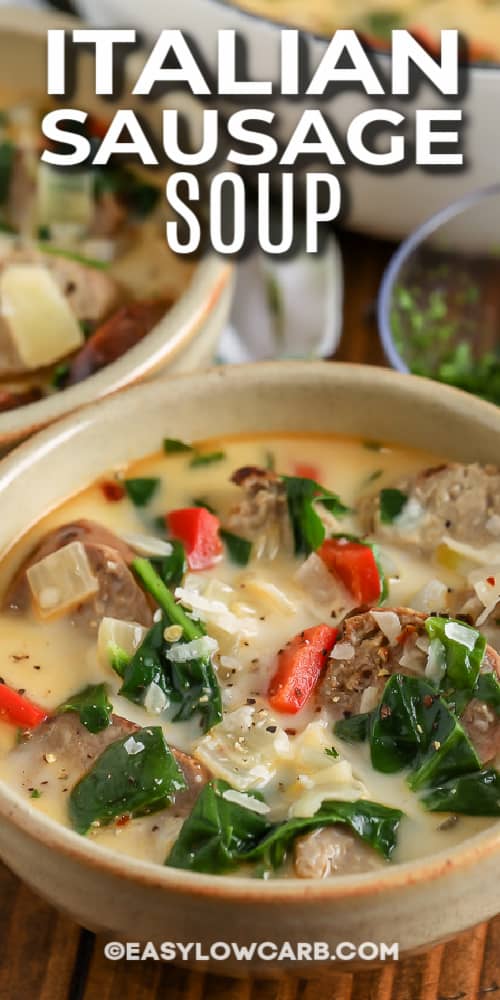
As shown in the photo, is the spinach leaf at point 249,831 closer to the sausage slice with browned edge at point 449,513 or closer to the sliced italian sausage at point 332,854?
the sliced italian sausage at point 332,854

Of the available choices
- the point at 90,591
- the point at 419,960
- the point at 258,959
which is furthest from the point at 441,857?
the point at 90,591

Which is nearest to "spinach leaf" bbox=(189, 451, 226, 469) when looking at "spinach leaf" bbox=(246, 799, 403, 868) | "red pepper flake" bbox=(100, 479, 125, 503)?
"red pepper flake" bbox=(100, 479, 125, 503)

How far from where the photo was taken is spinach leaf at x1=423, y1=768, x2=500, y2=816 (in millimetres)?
2152

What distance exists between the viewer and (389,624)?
2.36 m

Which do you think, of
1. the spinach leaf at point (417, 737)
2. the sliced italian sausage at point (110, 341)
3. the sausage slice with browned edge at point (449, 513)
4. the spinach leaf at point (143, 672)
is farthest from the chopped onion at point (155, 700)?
the sliced italian sausage at point (110, 341)

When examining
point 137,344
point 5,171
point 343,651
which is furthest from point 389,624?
point 5,171

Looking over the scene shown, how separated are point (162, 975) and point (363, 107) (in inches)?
88.3

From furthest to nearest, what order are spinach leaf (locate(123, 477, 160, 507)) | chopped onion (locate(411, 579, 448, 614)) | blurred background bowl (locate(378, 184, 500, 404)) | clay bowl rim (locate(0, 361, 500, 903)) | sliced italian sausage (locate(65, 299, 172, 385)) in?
blurred background bowl (locate(378, 184, 500, 404)) → sliced italian sausage (locate(65, 299, 172, 385)) → spinach leaf (locate(123, 477, 160, 507)) → chopped onion (locate(411, 579, 448, 614)) → clay bowl rim (locate(0, 361, 500, 903))

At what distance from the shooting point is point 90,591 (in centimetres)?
252

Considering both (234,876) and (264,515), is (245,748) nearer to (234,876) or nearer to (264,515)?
(234,876)

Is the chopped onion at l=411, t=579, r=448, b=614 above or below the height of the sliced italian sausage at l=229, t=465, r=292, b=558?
below

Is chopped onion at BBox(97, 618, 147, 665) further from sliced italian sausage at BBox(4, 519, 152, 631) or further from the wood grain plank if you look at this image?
the wood grain plank

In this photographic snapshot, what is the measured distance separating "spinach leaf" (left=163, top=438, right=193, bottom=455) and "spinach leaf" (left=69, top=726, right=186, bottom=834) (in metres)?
0.81

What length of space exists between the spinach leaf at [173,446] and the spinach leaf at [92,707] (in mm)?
667
